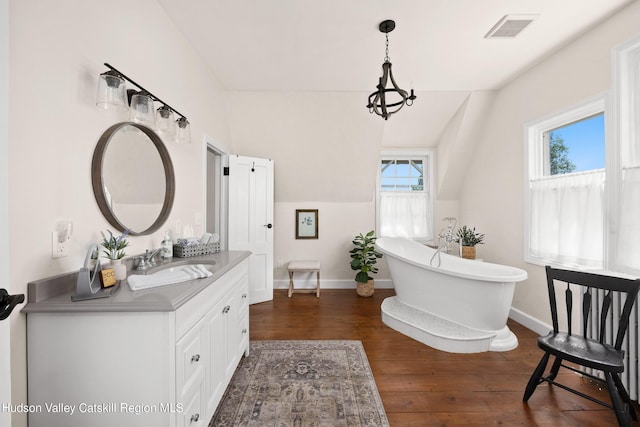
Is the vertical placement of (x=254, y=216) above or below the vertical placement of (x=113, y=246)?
above

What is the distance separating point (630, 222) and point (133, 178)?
3337 mm

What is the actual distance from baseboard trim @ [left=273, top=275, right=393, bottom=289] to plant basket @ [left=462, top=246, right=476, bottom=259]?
1.28 m

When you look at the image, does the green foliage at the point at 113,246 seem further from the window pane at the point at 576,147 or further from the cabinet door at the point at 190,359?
the window pane at the point at 576,147

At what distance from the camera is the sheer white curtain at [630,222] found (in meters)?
1.92

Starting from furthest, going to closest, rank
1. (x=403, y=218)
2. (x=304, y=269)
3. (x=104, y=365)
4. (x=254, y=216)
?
(x=403, y=218), (x=304, y=269), (x=254, y=216), (x=104, y=365)

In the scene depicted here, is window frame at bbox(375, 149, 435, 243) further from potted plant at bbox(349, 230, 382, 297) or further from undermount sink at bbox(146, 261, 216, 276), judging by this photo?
undermount sink at bbox(146, 261, 216, 276)

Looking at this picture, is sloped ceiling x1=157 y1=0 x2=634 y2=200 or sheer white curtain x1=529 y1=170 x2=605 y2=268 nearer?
sloped ceiling x1=157 y1=0 x2=634 y2=200

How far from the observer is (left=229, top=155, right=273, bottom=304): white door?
11.8ft

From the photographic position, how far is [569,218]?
2502mm

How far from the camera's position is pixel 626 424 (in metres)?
1.43

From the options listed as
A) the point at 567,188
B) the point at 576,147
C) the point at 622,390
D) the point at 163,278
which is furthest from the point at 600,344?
the point at 163,278

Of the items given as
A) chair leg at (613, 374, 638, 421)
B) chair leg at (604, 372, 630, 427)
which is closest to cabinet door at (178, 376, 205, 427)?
chair leg at (604, 372, 630, 427)

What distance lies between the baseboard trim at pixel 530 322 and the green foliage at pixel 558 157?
149cm

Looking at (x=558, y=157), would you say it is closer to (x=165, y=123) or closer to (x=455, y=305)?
(x=455, y=305)
